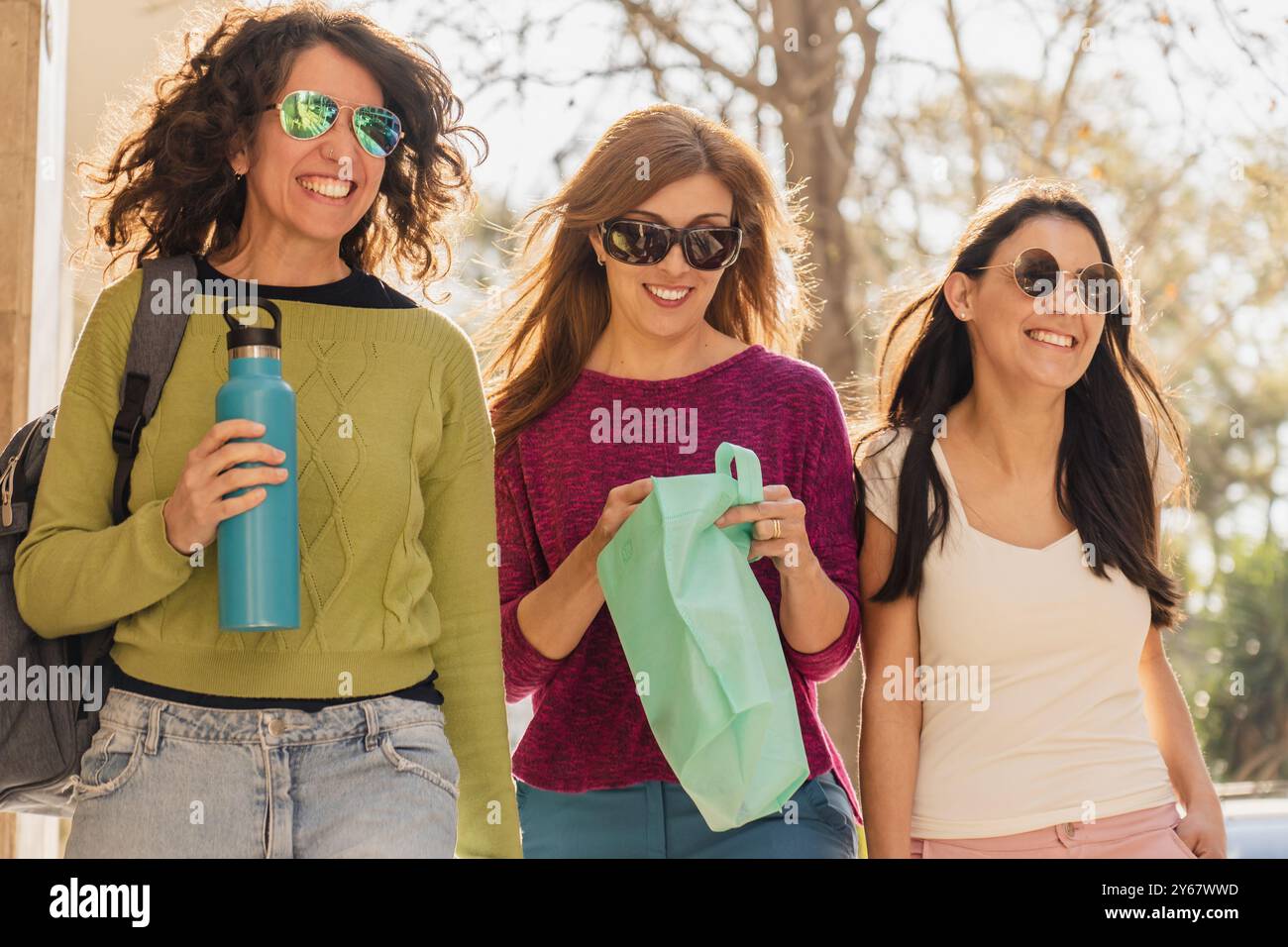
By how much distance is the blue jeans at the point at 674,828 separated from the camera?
317cm

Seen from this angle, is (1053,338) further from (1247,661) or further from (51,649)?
(1247,661)

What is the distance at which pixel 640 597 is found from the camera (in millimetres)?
3082

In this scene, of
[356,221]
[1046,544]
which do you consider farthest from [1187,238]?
[356,221]

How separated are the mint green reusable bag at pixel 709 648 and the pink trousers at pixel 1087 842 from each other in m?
0.51

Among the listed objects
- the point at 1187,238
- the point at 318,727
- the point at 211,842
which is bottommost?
the point at 211,842

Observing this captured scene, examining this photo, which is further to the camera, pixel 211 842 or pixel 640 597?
pixel 640 597

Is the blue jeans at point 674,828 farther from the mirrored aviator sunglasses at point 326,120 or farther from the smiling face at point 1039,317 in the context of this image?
the mirrored aviator sunglasses at point 326,120

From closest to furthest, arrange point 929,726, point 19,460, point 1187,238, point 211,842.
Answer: point 211,842 → point 19,460 → point 929,726 → point 1187,238

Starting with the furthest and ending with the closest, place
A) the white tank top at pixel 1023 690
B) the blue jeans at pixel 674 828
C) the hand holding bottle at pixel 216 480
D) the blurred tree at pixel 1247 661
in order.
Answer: the blurred tree at pixel 1247 661
the white tank top at pixel 1023 690
the blue jeans at pixel 674 828
the hand holding bottle at pixel 216 480

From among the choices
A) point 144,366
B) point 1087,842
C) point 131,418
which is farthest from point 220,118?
point 1087,842

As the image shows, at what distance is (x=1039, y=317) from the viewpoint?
3.54 m

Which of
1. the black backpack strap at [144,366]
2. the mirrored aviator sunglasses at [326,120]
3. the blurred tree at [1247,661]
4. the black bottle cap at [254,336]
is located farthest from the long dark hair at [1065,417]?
the blurred tree at [1247,661]
